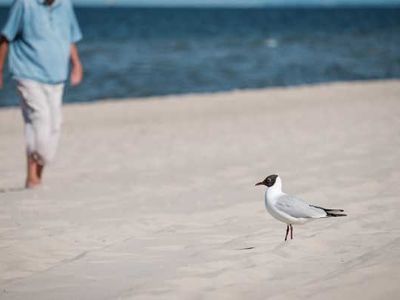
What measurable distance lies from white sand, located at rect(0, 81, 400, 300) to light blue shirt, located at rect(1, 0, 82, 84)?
1.01 m

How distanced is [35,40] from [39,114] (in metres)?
0.63

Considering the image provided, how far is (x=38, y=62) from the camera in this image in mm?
6336

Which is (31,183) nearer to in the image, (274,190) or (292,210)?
(274,190)

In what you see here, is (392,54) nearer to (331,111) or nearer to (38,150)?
(331,111)

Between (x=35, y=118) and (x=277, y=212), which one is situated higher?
(x=277, y=212)

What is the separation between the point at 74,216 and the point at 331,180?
7.18ft

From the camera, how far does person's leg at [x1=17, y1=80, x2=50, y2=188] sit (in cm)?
632

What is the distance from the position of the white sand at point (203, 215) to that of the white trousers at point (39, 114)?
1.21 feet

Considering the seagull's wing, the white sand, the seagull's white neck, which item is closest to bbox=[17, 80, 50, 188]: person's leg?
the white sand

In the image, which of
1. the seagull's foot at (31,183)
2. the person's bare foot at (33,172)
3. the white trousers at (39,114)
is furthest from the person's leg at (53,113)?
the seagull's foot at (31,183)

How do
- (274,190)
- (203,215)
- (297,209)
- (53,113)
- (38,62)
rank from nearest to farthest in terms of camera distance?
(297,209), (274,190), (203,215), (38,62), (53,113)

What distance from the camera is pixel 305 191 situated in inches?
233

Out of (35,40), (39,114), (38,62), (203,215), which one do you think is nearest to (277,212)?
(203,215)

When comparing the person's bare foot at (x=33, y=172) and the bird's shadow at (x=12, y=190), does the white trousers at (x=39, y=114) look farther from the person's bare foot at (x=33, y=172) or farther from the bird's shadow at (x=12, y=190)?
the bird's shadow at (x=12, y=190)
